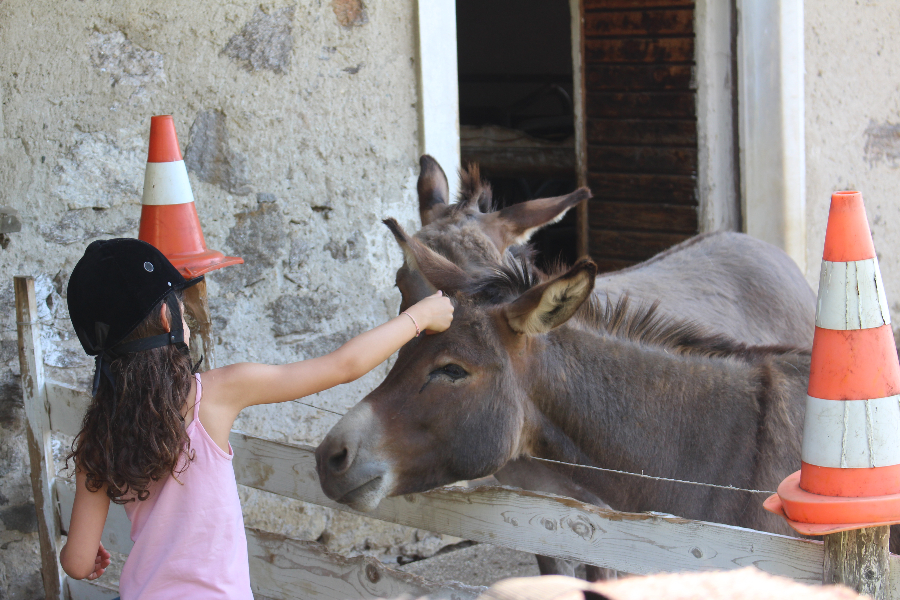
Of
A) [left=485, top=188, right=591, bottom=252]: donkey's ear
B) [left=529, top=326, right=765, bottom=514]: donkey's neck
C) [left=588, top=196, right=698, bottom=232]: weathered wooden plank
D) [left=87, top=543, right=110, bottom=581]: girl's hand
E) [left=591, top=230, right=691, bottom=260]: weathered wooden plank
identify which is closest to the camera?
A: [left=87, top=543, right=110, bottom=581]: girl's hand

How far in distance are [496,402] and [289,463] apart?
0.69m

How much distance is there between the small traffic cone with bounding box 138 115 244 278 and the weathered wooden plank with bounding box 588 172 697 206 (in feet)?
10.1

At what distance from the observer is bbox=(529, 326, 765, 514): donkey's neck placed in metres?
2.05

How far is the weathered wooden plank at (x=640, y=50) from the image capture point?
14.3 ft

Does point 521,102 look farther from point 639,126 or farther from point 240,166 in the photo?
point 240,166

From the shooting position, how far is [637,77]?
4562mm

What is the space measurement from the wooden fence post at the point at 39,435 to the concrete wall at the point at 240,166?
22cm

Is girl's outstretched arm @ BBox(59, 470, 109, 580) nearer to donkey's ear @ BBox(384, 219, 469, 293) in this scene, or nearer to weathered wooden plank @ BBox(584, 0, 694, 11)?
donkey's ear @ BBox(384, 219, 469, 293)

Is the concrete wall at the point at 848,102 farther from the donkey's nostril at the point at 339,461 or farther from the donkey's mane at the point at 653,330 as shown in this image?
the donkey's nostril at the point at 339,461

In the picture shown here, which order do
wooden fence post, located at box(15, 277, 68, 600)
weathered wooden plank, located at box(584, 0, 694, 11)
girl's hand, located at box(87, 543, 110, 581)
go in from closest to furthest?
girl's hand, located at box(87, 543, 110, 581), wooden fence post, located at box(15, 277, 68, 600), weathered wooden plank, located at box(584, 0, 694, 11)

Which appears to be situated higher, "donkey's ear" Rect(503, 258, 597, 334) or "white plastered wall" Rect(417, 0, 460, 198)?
"white plastered wall" Rect(417, 0, 460, 198)

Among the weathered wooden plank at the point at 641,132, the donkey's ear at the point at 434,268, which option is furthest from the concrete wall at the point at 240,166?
the weathered wooden plank at the point at 641,132

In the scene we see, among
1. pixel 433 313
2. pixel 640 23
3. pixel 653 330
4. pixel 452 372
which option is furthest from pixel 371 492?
pixel 640 23

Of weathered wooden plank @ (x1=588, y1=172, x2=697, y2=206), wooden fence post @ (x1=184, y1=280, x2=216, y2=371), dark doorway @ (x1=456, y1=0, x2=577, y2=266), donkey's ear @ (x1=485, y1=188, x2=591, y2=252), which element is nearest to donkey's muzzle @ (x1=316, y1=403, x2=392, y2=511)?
wooden fence post @ (x1=184, y1=280, x2=216, y2=371)
